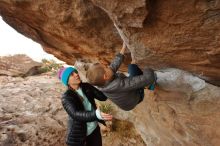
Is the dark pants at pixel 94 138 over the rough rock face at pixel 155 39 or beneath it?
beneath

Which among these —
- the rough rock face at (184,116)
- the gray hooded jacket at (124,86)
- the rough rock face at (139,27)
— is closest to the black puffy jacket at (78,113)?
the gray hooded jacket at (124,86)

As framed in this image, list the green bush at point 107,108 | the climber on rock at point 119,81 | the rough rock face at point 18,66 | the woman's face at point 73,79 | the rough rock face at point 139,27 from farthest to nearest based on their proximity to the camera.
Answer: the rough rock face at point 18,66
the green bush at point 107,108
the woman's face at point 73,79
the climber on rock at point 119,81
the rough rock face at point 139,27

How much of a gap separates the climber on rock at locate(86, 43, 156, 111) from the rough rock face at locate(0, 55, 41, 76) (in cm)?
1141

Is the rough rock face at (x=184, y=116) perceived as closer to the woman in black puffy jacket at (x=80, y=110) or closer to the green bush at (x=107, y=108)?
the woman in black puffy jacket at (x=80, y=110)

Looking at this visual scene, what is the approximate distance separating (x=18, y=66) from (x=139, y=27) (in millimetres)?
13052

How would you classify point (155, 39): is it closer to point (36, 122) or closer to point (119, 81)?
point (119, 81)

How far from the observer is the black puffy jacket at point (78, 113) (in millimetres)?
5062

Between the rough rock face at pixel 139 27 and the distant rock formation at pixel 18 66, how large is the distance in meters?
8.55

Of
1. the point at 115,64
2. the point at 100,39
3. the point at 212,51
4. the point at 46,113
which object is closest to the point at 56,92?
the point at 46,113

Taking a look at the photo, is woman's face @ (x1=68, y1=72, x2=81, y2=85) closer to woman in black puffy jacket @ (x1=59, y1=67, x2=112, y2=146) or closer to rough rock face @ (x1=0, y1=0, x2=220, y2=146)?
woman in black puffy jacket @ (x1=59, y1=67, x2=112, y2=146)

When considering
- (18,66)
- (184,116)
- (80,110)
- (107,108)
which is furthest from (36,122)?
(18,66)

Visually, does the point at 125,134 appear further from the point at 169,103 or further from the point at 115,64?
the point at 115,64

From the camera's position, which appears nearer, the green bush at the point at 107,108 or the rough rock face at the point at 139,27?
the rough rock face at the point at 139,27

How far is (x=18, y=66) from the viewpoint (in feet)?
54.9
